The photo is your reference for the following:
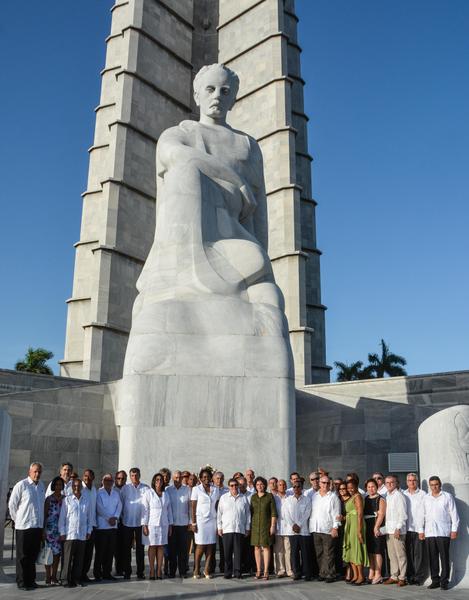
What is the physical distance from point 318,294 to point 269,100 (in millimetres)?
9271

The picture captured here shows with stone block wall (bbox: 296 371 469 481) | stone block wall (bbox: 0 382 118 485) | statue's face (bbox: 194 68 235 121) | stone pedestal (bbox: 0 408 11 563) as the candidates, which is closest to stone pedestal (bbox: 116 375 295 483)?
stone pedestal (bbox: 0 408 11 563)

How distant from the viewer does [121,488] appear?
7594 millimetres

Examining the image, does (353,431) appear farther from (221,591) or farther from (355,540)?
(221,591)

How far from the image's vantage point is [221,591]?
246 inches

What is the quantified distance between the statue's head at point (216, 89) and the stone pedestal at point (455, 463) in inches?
312

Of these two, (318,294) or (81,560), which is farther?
(318,294)

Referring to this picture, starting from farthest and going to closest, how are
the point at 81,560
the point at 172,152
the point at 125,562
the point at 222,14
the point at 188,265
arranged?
the point at 222,14, the point at 172,152, the point at 188,265, the point at 125,562, the point at 81,560

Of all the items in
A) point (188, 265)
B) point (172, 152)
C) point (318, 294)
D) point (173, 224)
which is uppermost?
point (318, 294)

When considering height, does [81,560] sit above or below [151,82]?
below

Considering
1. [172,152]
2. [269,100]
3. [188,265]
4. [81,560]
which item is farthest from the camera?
[269,100]

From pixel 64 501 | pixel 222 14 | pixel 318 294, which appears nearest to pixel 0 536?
pixel 64 501

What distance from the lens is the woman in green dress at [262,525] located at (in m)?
7.41

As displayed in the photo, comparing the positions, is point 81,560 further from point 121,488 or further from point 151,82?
point 151,82

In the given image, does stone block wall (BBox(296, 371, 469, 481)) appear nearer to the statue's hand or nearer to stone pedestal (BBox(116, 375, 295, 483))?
stone pedestal (BBox(116, 375, 295, 483))
